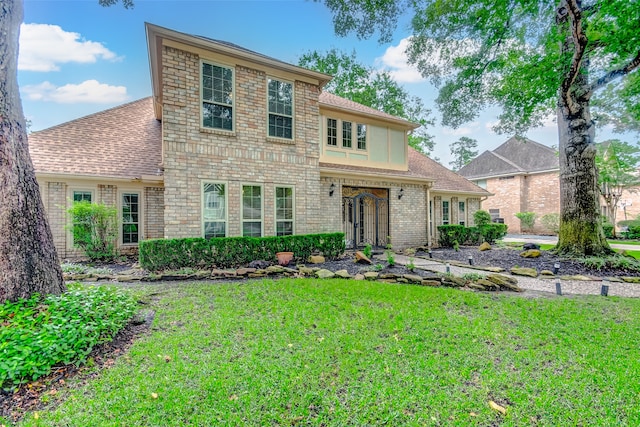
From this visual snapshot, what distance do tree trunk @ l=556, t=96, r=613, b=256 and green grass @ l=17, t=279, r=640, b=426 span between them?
16.8 ft

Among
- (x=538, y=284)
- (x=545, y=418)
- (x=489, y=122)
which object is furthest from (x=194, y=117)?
(x=489, y=122)

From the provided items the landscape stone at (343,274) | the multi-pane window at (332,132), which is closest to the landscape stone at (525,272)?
the landscape stone at (343,274)

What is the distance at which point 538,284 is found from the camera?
6656 mm

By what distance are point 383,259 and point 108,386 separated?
7.91 meters

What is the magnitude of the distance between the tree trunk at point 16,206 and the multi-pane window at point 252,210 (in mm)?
4676

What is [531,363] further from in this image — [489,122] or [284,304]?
[489,122]

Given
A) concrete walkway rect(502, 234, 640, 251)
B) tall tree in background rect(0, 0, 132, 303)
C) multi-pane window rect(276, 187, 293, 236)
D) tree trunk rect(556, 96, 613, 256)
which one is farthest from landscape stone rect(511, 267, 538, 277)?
concrete walkway rect(502, 234, 640, 251)

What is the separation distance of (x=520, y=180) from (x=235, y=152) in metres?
25.2

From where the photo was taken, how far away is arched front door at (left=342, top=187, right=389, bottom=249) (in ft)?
39.6

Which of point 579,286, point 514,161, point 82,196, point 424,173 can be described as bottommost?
point 579,286

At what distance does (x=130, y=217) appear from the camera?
1013cm

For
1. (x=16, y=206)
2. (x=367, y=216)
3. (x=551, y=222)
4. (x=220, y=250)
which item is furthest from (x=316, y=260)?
(x=551, y=222)

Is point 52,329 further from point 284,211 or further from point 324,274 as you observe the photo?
point 284,211

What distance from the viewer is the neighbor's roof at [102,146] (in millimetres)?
9266
